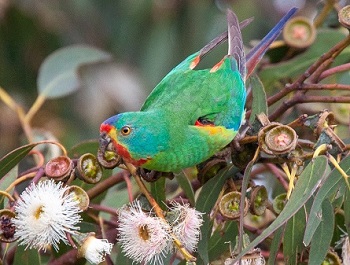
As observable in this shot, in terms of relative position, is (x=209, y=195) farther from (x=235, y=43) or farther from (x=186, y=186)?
(x=235, y=43)

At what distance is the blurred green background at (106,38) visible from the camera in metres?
3.84

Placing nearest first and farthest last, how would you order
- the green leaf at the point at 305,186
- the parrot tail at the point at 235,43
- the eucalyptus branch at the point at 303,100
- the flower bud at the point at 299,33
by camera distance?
the green leaf at the point at 305,186
the eucalyptus branch at the point at 303,100
the parrot tail at the point at 235,43
the flower bud at the point at 299,33

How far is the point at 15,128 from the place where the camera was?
3797 millimetres

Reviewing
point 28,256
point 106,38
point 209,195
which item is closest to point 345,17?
point 209,195

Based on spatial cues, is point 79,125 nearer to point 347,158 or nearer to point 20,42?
Answer: point 20,42

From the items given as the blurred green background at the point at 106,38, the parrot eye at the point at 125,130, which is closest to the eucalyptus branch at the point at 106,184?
the parrot eye at the point at 125,130

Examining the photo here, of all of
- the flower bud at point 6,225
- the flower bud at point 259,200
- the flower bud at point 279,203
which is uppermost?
the flower bud at point 6,225

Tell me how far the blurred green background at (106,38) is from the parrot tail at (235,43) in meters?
1.82

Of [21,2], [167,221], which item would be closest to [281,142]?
[167,221]

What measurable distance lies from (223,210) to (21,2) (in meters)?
2.92

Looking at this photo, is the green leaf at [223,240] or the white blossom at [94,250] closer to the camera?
the white blossom at [94,250]

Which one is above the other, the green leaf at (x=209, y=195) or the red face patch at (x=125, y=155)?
the red face patch at (x=125, y=155)

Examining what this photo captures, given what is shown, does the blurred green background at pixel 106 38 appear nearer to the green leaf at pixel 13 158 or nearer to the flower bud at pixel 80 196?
the green leaf at pixel 13 158

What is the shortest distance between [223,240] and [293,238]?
0.60 feet
